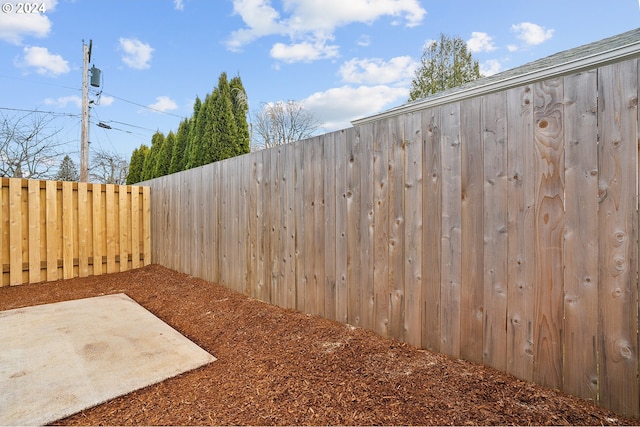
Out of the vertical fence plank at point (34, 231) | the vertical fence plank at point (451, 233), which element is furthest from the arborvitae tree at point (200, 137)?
the vertical fence plank at point (451, 233)

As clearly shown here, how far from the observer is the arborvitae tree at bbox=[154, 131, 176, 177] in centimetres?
948

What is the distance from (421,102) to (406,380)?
4.38 metres

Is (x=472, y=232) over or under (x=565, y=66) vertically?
under

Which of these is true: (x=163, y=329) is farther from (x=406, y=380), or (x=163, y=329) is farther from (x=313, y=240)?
(x=406, y=380)

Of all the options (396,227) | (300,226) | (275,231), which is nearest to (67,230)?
(275,231)

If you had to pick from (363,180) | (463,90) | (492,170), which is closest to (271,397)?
(363,180)

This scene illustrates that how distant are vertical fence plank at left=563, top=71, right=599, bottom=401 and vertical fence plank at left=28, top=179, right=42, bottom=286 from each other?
6.52m

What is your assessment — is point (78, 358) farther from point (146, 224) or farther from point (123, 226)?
point (146, 224)

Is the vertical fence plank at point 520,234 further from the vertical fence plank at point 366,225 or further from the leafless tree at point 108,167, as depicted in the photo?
the leafless tree at point 108,167

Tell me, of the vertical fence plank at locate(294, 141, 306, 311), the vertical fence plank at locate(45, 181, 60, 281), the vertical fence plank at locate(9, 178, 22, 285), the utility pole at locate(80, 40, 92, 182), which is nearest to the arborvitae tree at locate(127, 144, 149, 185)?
the utility pole at locate(80, 40, 92, 182)

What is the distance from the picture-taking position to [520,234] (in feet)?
5.43

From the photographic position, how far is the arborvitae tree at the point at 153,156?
10344 millimetres

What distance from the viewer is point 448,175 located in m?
1.95

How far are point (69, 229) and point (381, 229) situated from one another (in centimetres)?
538
